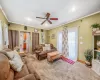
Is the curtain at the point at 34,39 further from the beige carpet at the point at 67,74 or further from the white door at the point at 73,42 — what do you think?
the beige carpet at the point at 67,74

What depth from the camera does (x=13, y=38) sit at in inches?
177

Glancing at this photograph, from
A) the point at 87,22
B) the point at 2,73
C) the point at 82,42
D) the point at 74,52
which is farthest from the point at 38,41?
the point at 2,73

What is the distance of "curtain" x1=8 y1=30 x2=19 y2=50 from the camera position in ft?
14.2

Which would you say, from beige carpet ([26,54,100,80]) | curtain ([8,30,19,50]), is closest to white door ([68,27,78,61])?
beige carpet ([26,54,100,80])

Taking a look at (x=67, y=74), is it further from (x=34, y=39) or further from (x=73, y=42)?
(x=34, y=39)

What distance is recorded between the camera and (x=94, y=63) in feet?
8.41

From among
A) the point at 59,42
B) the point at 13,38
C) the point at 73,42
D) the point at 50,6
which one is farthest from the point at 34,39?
the point at 50,6

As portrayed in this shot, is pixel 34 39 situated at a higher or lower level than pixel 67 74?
higher

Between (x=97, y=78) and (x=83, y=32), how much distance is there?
87.4 inches

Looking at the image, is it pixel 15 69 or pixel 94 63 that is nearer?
pixel 15 69

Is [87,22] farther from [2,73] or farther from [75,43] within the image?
[2,73]

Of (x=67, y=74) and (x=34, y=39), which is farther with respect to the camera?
(x=34, y=39)

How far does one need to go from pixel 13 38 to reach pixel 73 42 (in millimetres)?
4248

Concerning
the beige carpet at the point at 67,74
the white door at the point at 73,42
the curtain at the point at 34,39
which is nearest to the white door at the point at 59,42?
the white door at the point at 73,42
